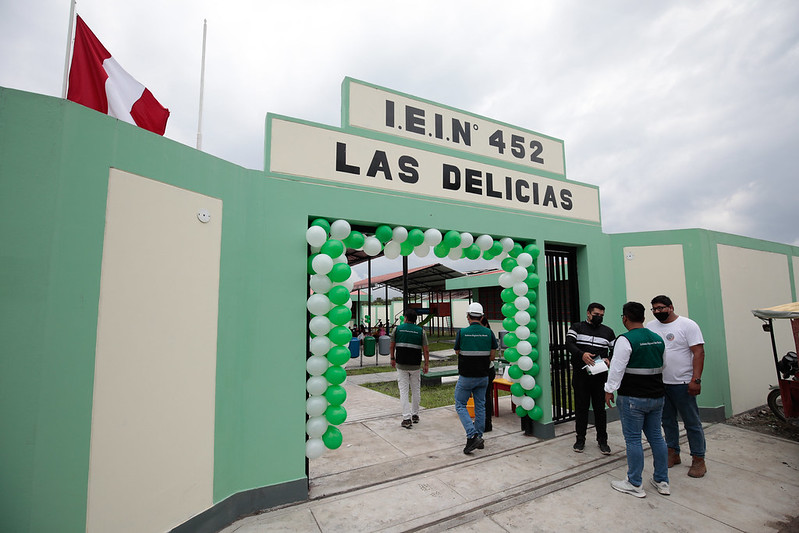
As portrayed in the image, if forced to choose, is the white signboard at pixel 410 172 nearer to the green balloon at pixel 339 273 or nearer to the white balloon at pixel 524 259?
the white balloon at pixel 524 259

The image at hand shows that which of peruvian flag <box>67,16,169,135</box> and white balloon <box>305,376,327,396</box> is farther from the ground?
peruvian flag <box>67,16,169,135</box>

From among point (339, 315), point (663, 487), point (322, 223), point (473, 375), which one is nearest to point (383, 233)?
point (322, 223)

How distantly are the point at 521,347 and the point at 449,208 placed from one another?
221 cm

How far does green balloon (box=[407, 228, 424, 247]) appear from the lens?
13.9ft

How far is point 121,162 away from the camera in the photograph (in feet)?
8.30

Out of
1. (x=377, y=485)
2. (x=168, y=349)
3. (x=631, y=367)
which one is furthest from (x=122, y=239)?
(x=631, y=367)

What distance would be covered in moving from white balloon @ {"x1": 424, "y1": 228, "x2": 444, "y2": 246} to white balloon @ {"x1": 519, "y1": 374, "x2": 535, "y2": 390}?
7.79ft

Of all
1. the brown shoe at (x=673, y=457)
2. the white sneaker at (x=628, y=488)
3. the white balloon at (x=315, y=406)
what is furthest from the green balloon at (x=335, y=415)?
the brown shoe at (x=673, y=457)

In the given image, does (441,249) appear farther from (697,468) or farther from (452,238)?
(697,468)

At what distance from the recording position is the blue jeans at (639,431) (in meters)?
3.40

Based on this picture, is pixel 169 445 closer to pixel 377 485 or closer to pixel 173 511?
pixel 173 511

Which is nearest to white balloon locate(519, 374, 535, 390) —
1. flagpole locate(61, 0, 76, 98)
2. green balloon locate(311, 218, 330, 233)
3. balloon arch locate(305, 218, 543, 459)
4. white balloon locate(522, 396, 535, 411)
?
balloon arch locate(305, 218, 543, 459)

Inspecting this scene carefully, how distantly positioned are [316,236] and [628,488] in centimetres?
392

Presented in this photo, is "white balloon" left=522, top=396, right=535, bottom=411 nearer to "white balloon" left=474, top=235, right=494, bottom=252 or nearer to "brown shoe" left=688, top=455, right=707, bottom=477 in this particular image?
"brown shoe" left=688, top=455, right=707, bottom=477
